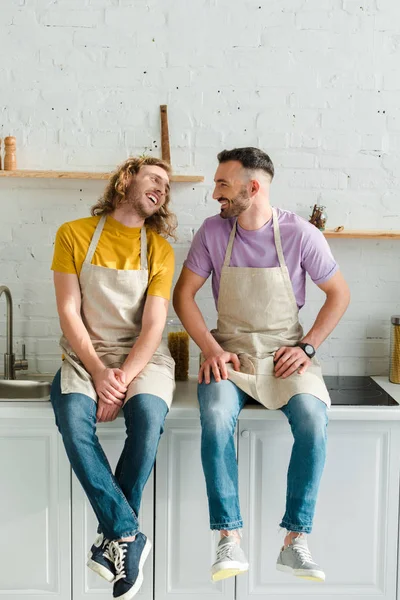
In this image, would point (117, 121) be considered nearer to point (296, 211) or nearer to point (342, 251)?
point (296, 211)

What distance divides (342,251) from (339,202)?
21 centimetres

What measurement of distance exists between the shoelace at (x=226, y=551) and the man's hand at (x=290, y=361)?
598 millimetres

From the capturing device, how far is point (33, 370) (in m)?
3.02

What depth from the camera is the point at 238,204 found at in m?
2.57

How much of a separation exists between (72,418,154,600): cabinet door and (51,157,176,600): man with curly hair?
10 centimetres

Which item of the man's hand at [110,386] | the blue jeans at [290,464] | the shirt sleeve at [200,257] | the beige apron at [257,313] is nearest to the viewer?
the blue jeans at [290,464]

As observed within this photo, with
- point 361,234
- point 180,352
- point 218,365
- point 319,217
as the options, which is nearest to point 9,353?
point 180,352

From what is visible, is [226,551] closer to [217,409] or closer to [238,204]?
[217,409]

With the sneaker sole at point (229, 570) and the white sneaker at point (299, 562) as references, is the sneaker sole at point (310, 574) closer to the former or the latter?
the white sneaker at point (299, 562)

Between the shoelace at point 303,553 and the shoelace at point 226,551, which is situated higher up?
the shoelace at point 226,551

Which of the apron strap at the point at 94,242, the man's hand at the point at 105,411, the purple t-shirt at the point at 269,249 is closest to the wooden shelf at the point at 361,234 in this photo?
the purple t-shirt at the point at 269,249

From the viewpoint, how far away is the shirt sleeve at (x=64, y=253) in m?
2.52

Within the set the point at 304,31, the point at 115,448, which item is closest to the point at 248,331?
the point at 115,448

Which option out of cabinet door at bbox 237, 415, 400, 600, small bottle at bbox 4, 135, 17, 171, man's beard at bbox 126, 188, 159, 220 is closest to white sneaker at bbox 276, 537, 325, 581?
cabinet door at bbox 237, 415, 400, 600
